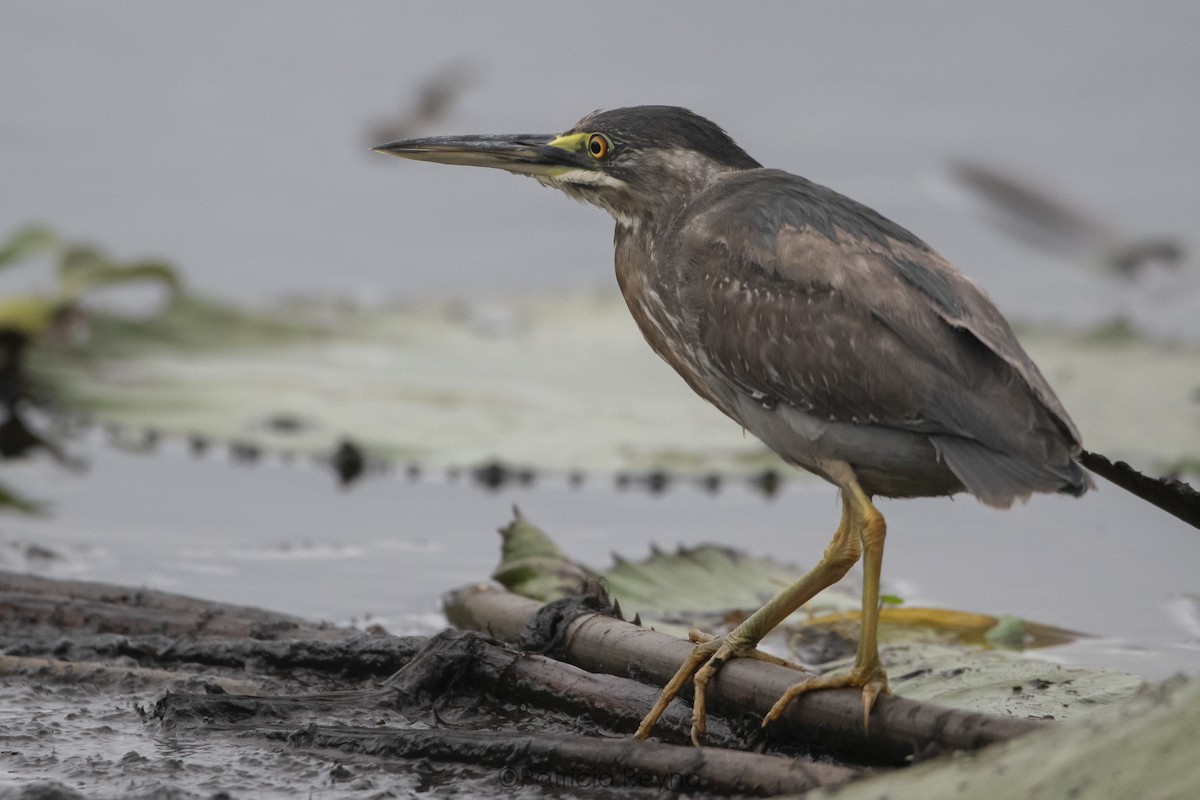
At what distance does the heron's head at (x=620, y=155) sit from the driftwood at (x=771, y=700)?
3.70ft

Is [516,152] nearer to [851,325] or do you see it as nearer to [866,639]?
[851,325]

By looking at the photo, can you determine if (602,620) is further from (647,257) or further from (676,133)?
(676,133)

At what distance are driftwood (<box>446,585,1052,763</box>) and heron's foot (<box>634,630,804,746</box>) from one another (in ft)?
0.09

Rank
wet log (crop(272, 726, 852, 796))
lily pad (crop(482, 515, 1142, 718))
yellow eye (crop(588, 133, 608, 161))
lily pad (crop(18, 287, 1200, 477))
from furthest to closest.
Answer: lily pad (crop(18, 287, 1200, 477)), yellow eye (crop(588, 133, 608, 161)), lily pad (crop(482, 515, 1142, 718)), wet log (crop(272, 726, 852, 796))

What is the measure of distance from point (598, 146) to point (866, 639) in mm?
1662

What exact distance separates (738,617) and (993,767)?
2130 mm

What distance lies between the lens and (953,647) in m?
4.32

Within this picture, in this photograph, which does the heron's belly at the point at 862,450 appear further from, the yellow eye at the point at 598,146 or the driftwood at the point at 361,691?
the yellow eye at the point at 598,146

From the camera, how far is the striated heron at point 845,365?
343 cm

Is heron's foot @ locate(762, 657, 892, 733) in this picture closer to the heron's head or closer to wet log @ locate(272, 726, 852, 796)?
wet log @ locate(272, 726, 852, 796)

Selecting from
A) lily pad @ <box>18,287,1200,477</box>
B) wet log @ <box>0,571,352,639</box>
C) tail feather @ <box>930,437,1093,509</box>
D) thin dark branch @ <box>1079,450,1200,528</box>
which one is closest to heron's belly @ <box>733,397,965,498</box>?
tail feather @ <box>930,437,1093,509</box>

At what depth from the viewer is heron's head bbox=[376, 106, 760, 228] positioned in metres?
4.24

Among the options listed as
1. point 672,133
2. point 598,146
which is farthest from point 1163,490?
point 598,146

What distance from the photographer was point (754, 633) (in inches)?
144
